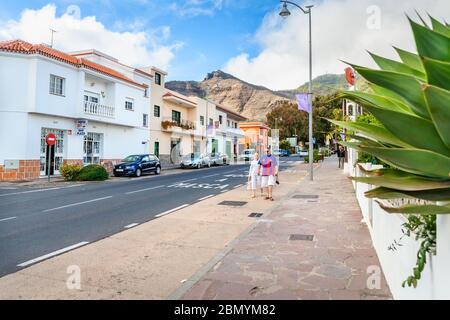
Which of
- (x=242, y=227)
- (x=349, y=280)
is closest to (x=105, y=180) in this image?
(x=242, y=227)

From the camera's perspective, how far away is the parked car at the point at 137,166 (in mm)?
22031

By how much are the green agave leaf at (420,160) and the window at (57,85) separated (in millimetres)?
22910

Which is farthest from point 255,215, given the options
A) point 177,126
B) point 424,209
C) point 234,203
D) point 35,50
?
point 177,126

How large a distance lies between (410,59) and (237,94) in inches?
7123

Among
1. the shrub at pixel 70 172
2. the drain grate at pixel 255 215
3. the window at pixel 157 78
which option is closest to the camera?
the drain grate at pixel 255 215

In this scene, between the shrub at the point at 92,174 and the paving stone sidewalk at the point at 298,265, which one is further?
the shrub at the point at 92,174

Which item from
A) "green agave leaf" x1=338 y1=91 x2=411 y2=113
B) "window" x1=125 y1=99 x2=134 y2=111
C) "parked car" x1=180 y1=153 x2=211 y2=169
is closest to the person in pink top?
"green agave leaf" x1=338 y1=91 x2=411 y2=113

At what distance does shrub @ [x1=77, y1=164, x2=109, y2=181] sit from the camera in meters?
18.9

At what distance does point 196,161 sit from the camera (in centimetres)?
3139

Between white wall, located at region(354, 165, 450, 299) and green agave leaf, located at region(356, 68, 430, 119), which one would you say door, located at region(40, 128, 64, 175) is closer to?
white wall, located at region(354, 165, 450, 299)

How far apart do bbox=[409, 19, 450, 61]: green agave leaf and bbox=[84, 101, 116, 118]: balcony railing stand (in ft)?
79.7

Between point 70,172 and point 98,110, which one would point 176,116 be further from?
point 70,172

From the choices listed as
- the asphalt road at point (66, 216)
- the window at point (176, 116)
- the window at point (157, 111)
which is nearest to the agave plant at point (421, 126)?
the asphalt road at point (66, 216)

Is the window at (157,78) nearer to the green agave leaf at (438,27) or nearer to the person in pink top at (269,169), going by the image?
the person in pink top at (269,169)
